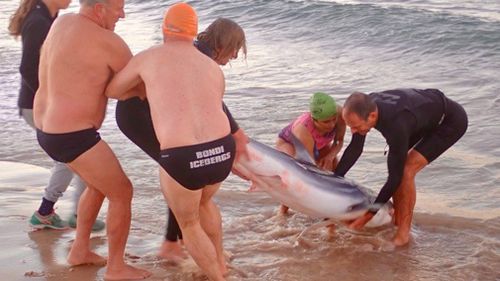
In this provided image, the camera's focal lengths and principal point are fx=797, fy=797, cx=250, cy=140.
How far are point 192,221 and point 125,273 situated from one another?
0.76m

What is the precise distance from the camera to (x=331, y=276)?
18.3 ft

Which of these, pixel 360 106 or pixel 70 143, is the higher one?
pixel 70 143

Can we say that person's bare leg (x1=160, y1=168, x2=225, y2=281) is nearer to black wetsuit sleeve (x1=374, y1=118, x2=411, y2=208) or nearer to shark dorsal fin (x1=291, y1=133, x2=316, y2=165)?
shark dorsal fin (x1=291, y1=133, x2=316, y2=165)

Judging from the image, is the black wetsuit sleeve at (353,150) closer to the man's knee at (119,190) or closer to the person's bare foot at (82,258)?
the man's knee at (119,190)

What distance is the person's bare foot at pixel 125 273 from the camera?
519 cm

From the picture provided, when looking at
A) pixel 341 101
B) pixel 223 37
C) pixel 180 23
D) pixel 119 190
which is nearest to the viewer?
pixel 180 23

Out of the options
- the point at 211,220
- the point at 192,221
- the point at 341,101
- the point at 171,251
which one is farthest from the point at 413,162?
the point at 341,101

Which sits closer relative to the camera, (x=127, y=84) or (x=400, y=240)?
(x=127, y=84)

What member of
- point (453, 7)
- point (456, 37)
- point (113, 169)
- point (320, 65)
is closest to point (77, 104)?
point (113, 169)

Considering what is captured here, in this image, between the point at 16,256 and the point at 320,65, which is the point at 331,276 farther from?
the point at 320,65

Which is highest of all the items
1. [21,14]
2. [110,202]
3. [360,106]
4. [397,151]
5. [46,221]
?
[21,14]

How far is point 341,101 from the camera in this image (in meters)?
10.8

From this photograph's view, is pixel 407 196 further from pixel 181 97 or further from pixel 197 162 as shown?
pixel 181 97

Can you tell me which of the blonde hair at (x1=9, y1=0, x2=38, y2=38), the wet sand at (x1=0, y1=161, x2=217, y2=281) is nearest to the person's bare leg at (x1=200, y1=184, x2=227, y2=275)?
the wet sand at (x1=0, y1=161, x2=217, y2=281)
